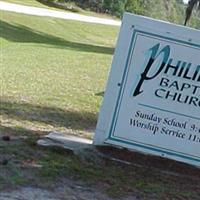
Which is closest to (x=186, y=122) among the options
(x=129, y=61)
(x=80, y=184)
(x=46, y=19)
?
(x=129, y=61)

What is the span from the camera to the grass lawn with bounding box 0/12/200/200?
5.64 meters

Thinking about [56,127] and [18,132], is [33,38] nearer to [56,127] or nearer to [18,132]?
[56,127]

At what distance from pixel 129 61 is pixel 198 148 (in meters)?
1.13

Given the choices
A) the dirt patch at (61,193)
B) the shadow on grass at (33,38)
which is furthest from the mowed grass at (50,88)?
the dirt patch at (61,193)

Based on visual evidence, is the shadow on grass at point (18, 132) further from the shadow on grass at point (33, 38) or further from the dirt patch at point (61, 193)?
the shadow on grass at point (33, 38)

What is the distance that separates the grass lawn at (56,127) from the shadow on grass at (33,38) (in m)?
6.86

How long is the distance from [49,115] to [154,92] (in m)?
2.36

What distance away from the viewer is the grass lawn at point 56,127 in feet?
18.5

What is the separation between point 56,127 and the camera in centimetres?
783

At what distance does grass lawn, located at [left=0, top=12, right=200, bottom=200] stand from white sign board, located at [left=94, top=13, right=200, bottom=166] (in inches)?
10.1

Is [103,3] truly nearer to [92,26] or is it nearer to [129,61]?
[92,26]

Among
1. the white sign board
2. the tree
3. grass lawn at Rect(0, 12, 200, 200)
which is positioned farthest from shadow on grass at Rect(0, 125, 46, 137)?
the tree

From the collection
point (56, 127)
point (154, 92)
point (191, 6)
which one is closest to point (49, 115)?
point (56, 127)

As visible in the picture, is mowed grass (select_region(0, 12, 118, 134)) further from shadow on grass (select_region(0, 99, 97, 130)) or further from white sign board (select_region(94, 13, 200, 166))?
white sign board (select_region(94, 13, 200, 166))
